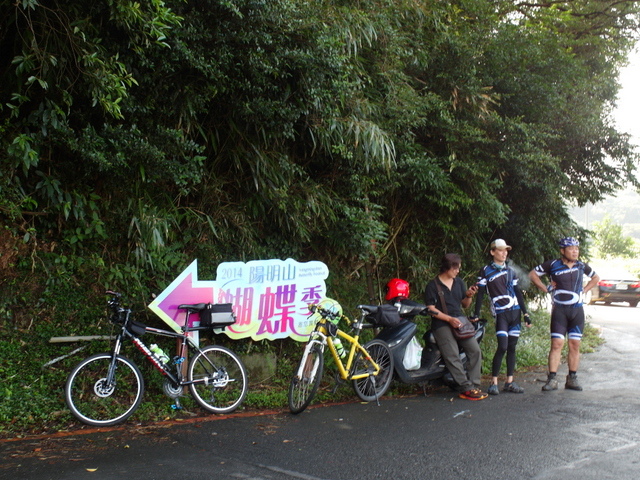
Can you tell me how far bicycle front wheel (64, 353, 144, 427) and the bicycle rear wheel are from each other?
150 centimetres

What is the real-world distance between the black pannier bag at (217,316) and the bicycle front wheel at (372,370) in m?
1.49

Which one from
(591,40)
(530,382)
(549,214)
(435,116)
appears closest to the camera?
(530,382)

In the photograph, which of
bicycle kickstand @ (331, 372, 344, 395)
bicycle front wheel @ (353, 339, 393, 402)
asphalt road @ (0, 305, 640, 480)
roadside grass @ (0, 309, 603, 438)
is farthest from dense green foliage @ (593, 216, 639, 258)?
roadside grass @ (0, 309, 603, 438)

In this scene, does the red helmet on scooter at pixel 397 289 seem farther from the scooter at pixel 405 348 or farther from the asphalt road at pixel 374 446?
the asphalt road at pixel 374 446

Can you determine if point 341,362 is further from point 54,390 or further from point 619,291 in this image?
point 619,291

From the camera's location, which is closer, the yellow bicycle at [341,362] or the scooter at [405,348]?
the yellow bicycle at [341,362]

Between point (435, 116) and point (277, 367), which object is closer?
point (277, 367)

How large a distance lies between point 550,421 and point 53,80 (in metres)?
5.72

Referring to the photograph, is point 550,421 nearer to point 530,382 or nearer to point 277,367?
point 530,382

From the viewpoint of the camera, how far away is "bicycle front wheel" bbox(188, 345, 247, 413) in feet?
19.7

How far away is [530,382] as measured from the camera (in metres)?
7.94

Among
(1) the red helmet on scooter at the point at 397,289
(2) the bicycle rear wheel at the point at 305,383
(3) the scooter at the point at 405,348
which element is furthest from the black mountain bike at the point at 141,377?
(1) the red helmet on scooter at the point at 397,289

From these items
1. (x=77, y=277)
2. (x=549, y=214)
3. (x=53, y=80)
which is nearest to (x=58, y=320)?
(x=77, y=277)

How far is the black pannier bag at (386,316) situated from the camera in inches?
273
